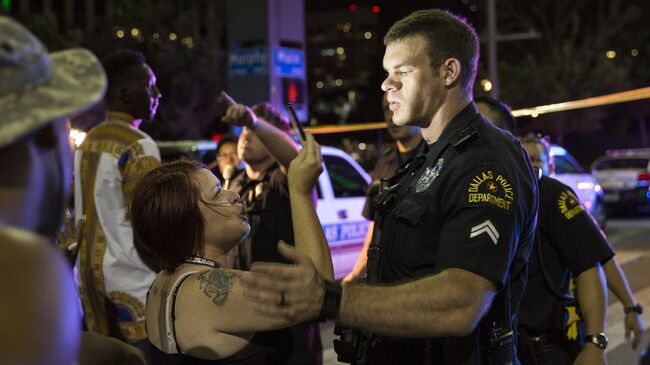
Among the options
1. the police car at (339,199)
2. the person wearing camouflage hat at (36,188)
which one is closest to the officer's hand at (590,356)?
the person wearing camouflage hat at (36,188)

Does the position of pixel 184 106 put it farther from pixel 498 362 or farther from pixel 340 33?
pixel 498 362

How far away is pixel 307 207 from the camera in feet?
9.87

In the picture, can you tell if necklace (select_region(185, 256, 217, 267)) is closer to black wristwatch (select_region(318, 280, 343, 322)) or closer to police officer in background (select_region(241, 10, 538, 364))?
police officer in background (select_region(241, 10, 538, 364))

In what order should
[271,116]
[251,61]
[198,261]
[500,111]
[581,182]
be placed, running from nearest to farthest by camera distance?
[198,261]
[500,111]
[271,116]
[251,61]
[581,182]

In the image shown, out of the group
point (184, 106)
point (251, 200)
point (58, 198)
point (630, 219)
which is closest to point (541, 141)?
point (251, 200)

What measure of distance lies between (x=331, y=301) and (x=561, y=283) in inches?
76.0

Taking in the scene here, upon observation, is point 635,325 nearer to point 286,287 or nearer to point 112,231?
point 112,231

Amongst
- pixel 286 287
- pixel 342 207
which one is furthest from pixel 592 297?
pixel 342 207

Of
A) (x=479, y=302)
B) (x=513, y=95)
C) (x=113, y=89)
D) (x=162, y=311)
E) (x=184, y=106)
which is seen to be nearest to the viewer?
(x=479, y=302)

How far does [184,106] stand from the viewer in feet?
90.6

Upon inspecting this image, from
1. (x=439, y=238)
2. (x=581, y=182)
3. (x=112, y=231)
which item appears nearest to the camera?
(x=439, y=238)

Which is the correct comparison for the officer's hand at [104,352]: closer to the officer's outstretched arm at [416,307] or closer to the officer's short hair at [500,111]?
the officer's outstretched arm at [416,307]

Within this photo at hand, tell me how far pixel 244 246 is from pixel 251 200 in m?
0.29

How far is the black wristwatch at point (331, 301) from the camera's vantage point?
217cm
